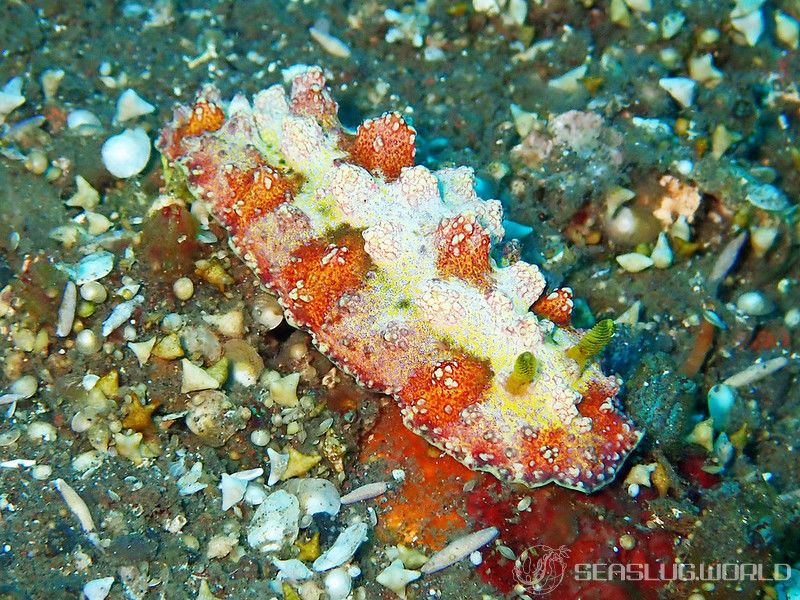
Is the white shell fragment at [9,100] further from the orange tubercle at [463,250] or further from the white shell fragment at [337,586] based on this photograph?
the white shell fragment at [337,586]

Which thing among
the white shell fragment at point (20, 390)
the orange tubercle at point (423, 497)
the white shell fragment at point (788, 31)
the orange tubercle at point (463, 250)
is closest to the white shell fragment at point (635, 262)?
the orange tubercle at point (463, 250)

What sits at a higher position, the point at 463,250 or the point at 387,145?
the point at 387,145

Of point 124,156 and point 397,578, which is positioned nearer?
point 397,578

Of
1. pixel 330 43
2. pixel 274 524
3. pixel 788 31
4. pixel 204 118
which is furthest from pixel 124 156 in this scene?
pixel 788 31

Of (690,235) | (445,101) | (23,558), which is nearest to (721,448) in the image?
(690,235)

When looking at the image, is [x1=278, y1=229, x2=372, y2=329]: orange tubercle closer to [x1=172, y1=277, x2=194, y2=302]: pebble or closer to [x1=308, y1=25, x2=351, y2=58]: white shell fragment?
[x1=172, y1=277, x2=194, y2=302]: pebble

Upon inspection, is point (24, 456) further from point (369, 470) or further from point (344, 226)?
point (344, 226)

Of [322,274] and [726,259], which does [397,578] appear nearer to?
[322,274]
